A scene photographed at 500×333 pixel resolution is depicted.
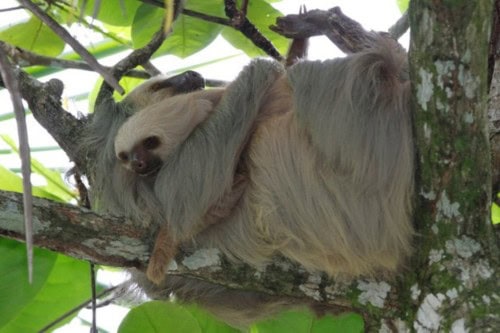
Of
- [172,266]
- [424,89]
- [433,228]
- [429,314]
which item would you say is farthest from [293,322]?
[424,89]

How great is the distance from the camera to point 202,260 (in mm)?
4078

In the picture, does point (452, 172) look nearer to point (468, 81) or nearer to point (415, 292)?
point (468, 81)

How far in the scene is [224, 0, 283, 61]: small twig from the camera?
17.3 feet

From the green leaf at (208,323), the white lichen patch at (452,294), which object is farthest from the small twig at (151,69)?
the white lichen patch at (452,294)

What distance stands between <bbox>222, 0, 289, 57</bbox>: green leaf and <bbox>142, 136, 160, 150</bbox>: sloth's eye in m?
1.56

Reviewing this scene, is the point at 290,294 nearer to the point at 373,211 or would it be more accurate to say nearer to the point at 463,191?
the point at 373,211

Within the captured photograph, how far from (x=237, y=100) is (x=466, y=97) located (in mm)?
1387

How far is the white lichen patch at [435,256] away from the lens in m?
3.76

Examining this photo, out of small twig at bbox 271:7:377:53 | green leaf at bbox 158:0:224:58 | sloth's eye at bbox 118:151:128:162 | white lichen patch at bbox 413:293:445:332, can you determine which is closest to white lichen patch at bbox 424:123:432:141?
white lichen patch at bbox 413:293:445:332

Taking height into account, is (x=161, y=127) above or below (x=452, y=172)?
above

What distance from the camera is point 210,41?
569cm

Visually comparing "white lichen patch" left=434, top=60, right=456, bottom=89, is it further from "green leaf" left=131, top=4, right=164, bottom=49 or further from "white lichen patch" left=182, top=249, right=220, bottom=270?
"green leaf" left=131, top=4, right=164, bottom=49

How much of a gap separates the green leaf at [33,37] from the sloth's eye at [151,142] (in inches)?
65.5

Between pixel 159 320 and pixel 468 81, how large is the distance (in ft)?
6.93
